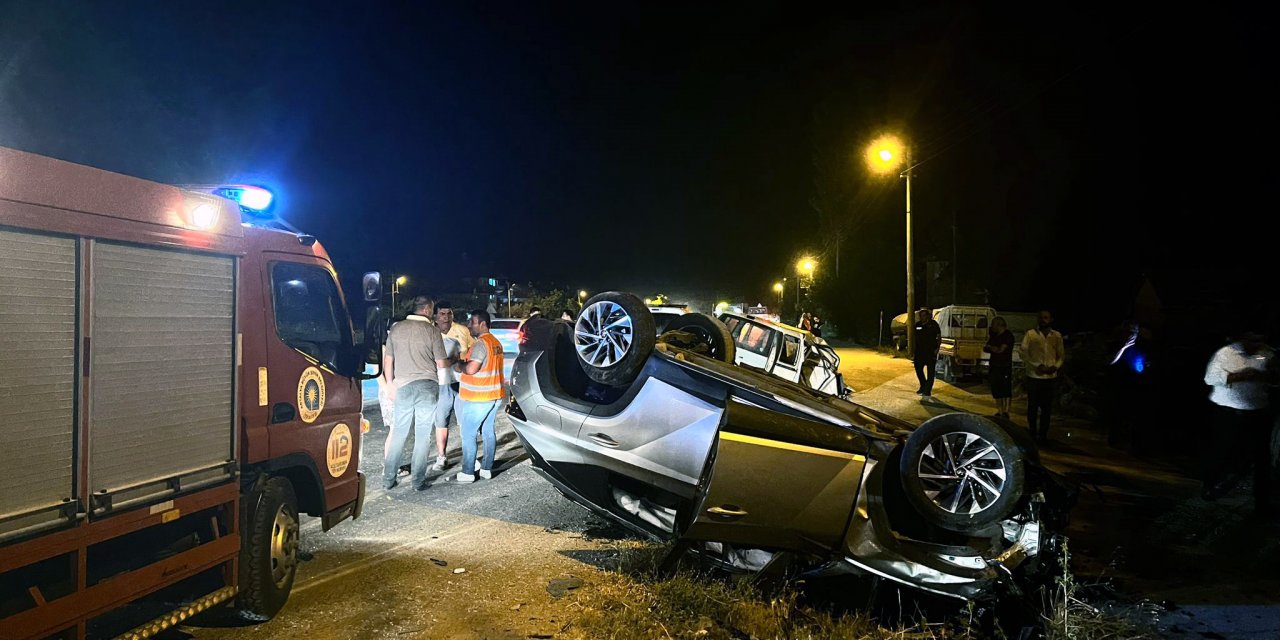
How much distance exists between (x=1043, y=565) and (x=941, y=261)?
1602 inches

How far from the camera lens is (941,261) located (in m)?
41.1

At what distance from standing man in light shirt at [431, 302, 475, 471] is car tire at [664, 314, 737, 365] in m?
2.23

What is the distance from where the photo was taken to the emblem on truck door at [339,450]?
4.34 metres

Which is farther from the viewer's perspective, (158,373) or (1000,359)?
(1000,359)

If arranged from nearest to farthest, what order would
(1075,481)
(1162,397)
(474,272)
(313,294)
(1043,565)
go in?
(1043,565)
(1075,481)
(313,294)
(1162,397)
(474,272)

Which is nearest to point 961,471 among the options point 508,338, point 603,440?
point 603,440

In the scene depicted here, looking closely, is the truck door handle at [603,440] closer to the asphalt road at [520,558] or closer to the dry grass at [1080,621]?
the asphalt road at [520,558]

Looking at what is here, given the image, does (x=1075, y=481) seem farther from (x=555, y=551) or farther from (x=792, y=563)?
(x=555, y=551)

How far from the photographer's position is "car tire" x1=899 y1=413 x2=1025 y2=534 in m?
3.61

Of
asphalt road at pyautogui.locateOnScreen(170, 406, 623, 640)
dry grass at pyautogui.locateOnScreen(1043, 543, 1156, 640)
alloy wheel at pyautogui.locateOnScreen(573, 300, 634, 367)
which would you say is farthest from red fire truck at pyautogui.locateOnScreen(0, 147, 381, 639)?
dry grass at pyautogui.locateOnScreen(1043, 543, 1156, 640)

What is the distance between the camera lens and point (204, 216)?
3.31 m

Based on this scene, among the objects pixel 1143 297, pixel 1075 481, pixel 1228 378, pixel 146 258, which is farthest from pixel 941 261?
pixel 146 258

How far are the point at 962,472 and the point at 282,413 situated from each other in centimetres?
370

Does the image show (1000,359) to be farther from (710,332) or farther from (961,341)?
(961,341)
